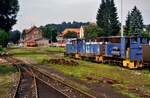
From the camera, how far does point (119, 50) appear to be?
3803 centimetres

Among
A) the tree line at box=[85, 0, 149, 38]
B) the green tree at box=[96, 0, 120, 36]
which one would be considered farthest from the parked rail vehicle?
the green tree at box=[96, 0, 120, 36]

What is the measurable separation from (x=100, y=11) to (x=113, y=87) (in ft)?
366

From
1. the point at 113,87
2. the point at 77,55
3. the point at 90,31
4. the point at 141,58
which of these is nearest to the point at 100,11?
the point at 90,31

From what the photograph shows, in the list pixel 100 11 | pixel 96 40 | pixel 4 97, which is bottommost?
pixel 4 97

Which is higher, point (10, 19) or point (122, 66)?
point (10, 19)

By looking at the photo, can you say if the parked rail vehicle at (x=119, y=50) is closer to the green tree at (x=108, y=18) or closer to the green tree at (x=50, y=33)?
the green tree at (x=108, y=18)

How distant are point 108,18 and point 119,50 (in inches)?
3273

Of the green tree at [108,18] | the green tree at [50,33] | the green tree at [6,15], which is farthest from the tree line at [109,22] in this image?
the green tree at [50,33]

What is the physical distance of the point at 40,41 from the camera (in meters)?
189

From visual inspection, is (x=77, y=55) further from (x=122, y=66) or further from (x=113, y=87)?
(x=113, y=87)

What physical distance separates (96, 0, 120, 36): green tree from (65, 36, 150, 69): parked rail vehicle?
6189 centimetres

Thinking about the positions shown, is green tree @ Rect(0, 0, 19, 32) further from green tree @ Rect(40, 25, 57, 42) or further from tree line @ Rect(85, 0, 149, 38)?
green tree @ Rect(40, 25, 57, 42)

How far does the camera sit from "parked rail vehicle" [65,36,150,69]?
34.4m

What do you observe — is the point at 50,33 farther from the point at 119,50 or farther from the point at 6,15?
the point at 119,50
